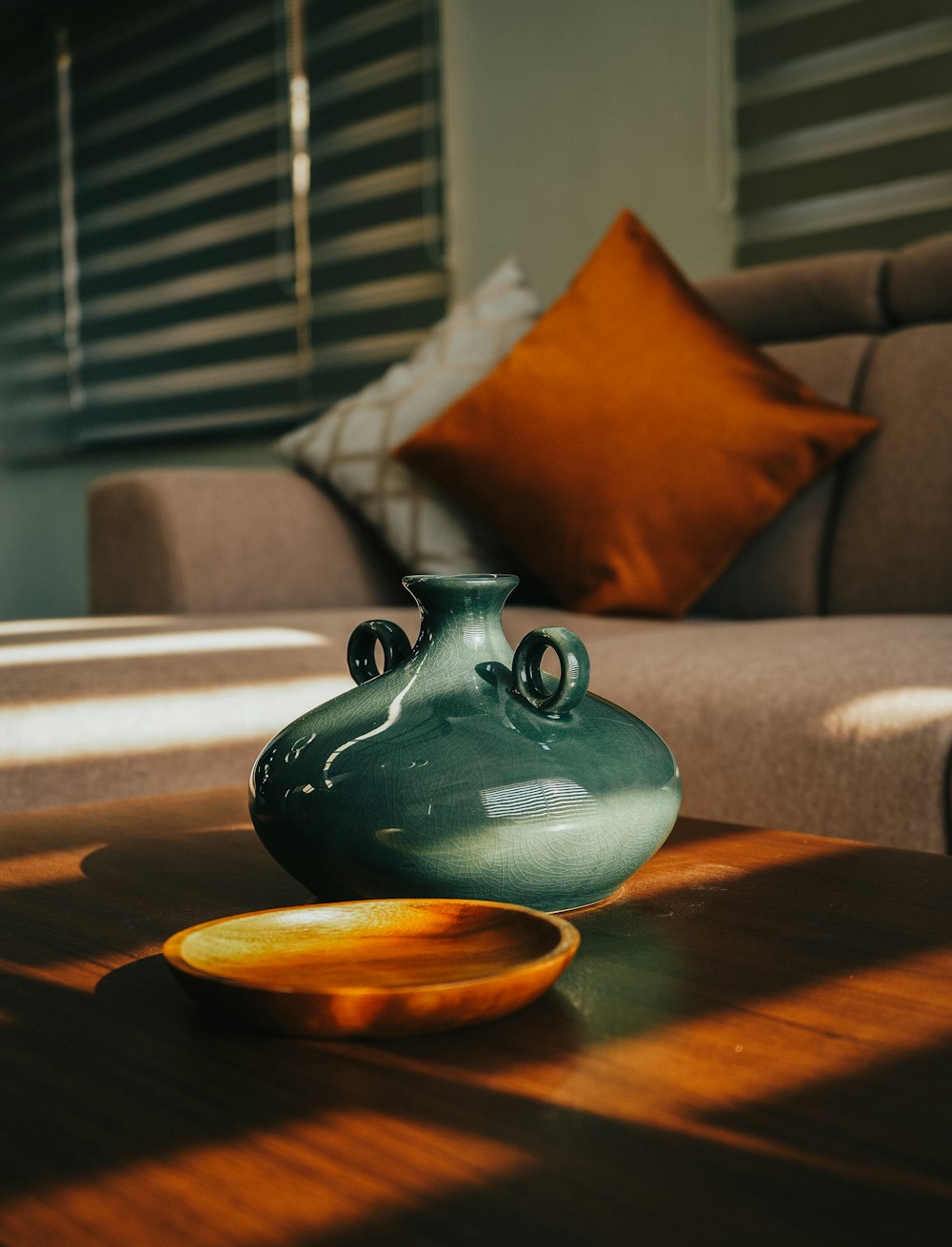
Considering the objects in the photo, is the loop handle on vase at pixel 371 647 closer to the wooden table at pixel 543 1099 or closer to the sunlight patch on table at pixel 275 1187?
the wooden table at pixel 543 1099

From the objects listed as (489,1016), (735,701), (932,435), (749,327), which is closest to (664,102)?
(749,327)

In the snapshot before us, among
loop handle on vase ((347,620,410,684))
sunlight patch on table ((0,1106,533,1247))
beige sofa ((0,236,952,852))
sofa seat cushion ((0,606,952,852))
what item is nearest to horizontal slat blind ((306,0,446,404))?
beige sofa ((0,236,952,852))

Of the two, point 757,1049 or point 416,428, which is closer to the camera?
point 757,1049

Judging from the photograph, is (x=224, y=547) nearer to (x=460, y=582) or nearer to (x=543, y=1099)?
(x=460, y=582)

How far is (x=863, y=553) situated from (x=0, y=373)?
12.6 ft

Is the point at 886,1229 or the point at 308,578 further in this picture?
the point at 308,578

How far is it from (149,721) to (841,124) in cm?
200

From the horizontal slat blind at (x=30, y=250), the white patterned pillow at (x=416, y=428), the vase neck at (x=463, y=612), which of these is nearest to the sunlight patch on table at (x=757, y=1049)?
the vase neck at (x=463, y=612)

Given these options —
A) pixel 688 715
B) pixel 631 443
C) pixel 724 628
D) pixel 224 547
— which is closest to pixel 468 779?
pixel 688 715

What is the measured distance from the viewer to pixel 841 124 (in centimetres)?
268

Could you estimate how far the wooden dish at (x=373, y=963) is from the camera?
0.49m

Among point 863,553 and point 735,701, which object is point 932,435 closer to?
point 863,553

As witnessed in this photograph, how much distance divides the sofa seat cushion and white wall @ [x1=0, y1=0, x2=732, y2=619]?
162 cm

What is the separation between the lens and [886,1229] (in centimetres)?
36
